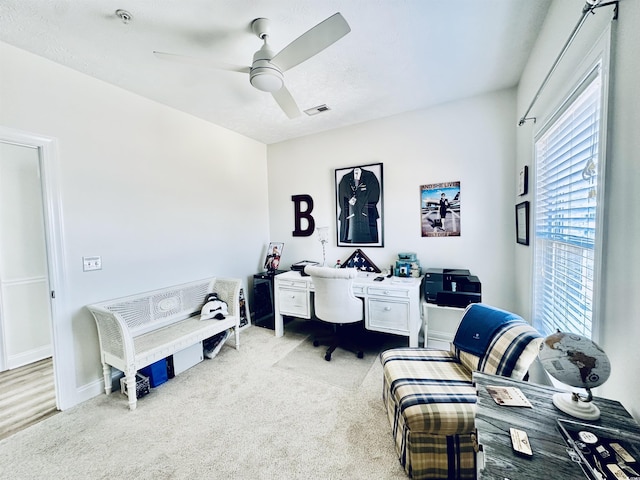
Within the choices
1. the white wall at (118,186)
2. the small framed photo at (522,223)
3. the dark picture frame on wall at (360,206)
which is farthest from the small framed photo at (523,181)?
the white wall at (118,186)

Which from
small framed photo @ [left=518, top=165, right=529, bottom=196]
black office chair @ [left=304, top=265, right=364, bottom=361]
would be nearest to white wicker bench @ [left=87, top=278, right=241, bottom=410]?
black office chair @ [left=304, top=265, right=364, bottom=361]

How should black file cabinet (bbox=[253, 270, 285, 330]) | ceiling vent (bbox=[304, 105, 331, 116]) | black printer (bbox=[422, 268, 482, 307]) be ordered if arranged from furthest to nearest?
1. black file cabinet (bbox=[253, 270, 285, 330])
2. ceiling vent (bbox=[304, 105, 331, 116])
3. black printer (bbox=[422, 268, 482, 307])

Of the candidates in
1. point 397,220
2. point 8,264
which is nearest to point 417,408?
point 397,220

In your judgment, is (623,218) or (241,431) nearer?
(623,218)

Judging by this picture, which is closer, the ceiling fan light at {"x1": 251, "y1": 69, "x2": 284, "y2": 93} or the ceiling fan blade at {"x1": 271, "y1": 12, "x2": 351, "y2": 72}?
the ceiling fan blade at {"x1": 271, "y1": 12, "x2": 351, "y2": 72}

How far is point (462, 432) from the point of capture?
1359mm

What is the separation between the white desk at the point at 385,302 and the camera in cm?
266

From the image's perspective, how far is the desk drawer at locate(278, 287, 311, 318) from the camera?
3.23 meters

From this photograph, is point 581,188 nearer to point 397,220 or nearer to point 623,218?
point 623,218

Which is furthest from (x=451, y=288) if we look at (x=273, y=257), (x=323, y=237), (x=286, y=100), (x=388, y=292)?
(x=273, y=257)

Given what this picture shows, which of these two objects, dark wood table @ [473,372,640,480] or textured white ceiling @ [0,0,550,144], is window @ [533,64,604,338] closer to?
dark wood table @ [473,372,640,480]

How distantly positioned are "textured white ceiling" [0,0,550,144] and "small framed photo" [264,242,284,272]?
1.96 metres

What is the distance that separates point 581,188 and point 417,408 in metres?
1.39

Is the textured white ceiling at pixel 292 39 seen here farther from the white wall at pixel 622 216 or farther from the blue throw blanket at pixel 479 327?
the blue throw blanket at pixel 479 327
